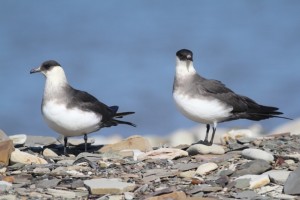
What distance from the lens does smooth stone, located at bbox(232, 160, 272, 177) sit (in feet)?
26.4

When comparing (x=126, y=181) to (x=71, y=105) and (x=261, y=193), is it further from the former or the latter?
(x=71, y=105)

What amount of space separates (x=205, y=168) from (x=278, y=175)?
36.9 inches

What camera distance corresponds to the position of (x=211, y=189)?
295 inches

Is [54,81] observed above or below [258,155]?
above

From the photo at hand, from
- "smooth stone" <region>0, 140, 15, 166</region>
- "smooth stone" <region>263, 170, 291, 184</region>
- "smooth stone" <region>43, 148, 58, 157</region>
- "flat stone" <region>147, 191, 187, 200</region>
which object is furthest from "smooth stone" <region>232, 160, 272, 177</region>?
"smooth stone" <region>43, 148, 58, 157</region>

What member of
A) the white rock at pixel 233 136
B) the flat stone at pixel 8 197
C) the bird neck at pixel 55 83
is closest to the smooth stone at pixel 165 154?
the white rock at pixel 233 136

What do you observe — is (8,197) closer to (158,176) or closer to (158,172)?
(158,176)

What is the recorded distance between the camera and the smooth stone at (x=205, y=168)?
8301 mm

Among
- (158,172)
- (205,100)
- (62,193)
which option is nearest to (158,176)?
(158,172)

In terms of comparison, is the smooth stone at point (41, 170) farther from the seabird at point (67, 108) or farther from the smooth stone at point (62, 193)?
the seabird at point (67, 108)

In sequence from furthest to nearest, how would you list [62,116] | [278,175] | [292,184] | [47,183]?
[62,116] → [47,183] → [278,175] → [292,184]

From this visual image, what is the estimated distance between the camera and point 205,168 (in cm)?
836

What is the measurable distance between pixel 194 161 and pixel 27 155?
2.12m

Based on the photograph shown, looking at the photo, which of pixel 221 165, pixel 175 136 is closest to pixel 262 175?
pixel 221 165
